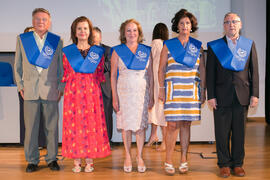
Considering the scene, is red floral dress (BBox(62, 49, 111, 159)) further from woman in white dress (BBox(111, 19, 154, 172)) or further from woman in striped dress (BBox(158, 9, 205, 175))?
woman in striped dress (BBox(158, 9, 205, 175))

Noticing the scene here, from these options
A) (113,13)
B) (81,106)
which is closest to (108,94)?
(81,106)

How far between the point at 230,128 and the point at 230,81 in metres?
0.42

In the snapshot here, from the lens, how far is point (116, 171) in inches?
118

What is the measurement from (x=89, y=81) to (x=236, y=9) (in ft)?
15.9

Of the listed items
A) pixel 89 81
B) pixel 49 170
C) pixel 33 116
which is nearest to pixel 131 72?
pixel 89 81

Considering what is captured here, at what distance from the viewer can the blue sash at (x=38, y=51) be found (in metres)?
2.95

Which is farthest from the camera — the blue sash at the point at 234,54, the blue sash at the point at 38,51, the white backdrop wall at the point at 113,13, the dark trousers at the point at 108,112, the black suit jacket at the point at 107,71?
the white backdrop wall at the point at 113,13

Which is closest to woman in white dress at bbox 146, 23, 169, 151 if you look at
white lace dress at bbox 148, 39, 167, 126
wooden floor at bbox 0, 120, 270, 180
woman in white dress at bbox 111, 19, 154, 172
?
white lace dress at bbox 148, 39, 167, 126

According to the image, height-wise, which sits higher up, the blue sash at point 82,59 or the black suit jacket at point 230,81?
the blue sash at point 82,59

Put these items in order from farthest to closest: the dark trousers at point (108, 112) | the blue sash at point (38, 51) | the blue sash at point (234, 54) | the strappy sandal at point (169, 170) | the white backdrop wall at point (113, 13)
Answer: the white backdrop wall at point (113, 13), the dark trousers at point (108, 112), the blue sash at point (38, 51), the strappy sandal at point (169, 170), the blue sash at point (234, 54)

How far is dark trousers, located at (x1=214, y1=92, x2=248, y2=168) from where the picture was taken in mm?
2789

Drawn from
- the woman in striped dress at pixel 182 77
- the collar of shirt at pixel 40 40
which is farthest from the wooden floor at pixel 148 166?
Answer: the collar of shirt at pixel 40 40

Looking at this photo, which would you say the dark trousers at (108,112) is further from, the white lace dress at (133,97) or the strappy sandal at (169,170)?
the strappy sandal at (169,170)

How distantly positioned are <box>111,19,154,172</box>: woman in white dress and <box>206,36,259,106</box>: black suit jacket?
0.53m
